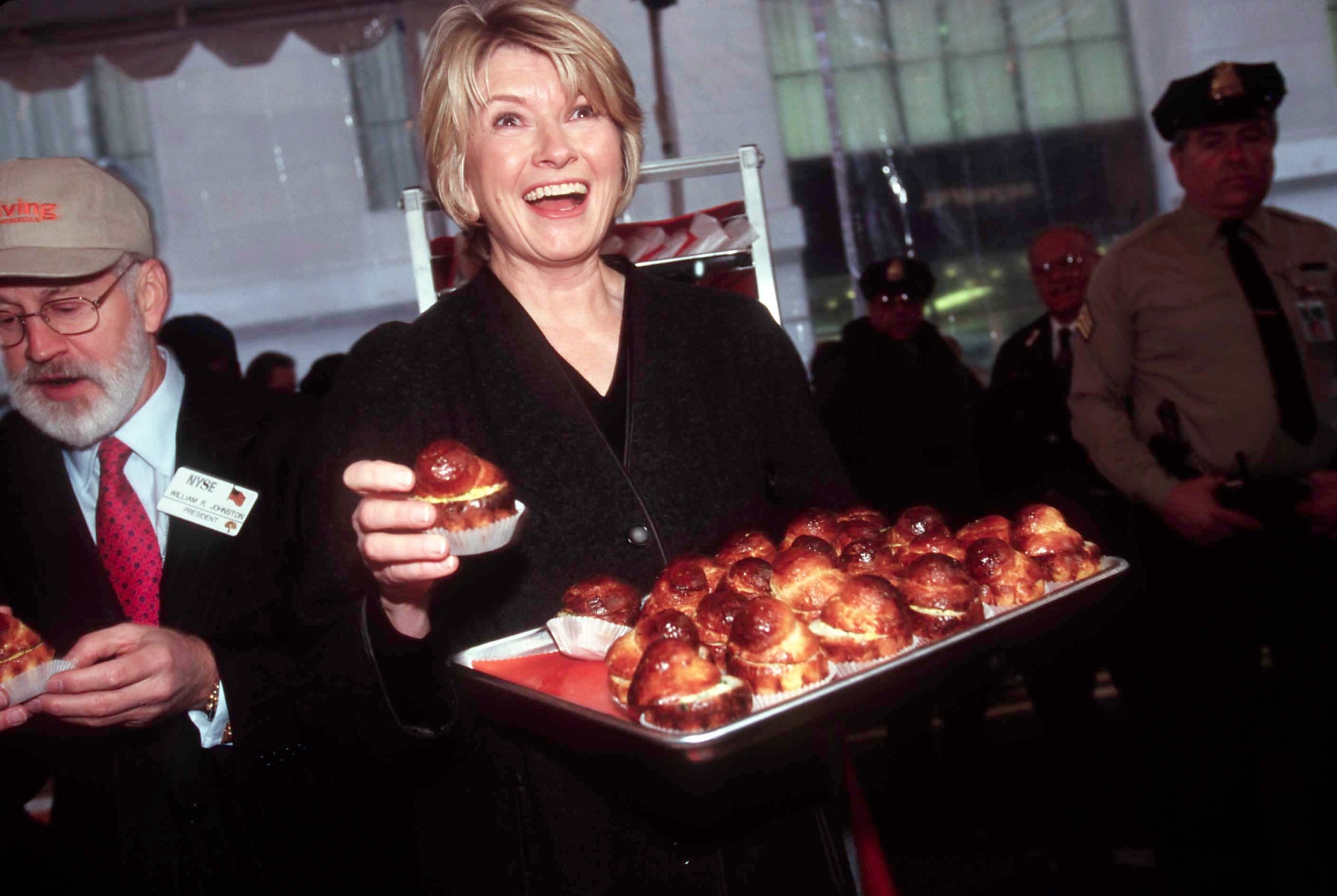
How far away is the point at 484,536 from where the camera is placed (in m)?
1.44

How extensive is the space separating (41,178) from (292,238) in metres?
4.89

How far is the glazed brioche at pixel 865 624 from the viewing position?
153 centimetres

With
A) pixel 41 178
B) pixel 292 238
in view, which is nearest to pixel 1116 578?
pixel 41 178

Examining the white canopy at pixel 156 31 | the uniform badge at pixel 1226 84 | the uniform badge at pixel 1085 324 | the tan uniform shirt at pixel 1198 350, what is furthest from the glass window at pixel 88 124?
the uniform badge at pixel 1226 84

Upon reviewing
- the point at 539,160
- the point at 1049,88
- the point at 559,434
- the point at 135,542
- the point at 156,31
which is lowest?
the point at 135,542

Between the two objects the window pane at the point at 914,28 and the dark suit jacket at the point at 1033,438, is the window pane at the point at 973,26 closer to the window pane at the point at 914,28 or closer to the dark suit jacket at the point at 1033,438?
the window pane at the point at 914,28

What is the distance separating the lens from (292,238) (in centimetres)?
693

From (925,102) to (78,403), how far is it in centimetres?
566

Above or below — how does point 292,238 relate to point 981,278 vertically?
above

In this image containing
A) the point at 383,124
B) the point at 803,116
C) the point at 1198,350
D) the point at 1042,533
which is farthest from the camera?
the point at 383,124

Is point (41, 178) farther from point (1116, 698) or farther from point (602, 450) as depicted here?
point (1116, 698)

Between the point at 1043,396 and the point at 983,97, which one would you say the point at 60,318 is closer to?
the point at 1043,396

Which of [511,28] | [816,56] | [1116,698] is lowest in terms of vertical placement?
[1116,698]

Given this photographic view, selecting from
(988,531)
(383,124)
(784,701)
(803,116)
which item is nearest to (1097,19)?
(803,116)
